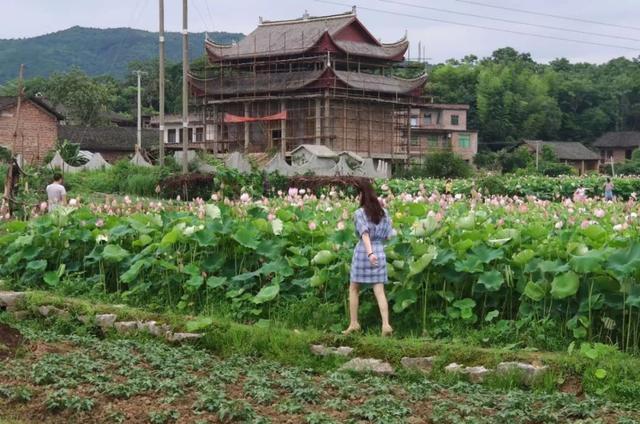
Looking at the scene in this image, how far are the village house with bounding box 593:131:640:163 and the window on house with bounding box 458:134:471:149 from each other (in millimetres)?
13706

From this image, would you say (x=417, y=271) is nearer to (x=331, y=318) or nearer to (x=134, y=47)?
(x=331, y=318)

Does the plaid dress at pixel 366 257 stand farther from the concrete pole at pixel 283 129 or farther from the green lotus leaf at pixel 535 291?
the concrete pole at pixel 283 129

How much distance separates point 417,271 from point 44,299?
387cm

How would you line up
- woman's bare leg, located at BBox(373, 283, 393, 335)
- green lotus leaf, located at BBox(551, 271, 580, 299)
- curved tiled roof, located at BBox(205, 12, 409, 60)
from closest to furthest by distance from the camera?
green lotus leaf, located at BBox(551, 271, 580, 299), woman's bare leg, located at BBox(373, 283, 393, 335), curved tiled roof, located at BBox(205, 12, 409, 60)

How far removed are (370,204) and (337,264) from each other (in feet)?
2.79

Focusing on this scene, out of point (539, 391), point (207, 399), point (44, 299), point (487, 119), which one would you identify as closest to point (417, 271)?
point (539, 391)

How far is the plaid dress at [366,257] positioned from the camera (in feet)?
27.4

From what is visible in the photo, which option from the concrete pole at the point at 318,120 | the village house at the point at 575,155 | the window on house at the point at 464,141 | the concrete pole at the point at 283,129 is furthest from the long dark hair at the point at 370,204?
the village house at the point at 575,155

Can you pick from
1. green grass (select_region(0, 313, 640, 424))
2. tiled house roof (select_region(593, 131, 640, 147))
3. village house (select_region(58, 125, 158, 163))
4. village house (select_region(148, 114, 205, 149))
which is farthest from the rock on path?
tiled house roof (select_region(593, 131, 640, 147))

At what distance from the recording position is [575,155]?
69.7 metres

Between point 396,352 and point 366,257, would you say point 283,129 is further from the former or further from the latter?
point 396,352

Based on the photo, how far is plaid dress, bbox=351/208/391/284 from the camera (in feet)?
27.4

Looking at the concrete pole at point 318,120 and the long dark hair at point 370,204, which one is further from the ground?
the concrete pole at point 318,120

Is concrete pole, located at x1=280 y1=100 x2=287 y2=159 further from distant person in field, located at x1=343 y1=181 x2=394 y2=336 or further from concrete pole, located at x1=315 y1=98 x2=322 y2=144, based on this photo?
→ distant person in field, located at x1=343 y1=181 x2=394 y2=336
